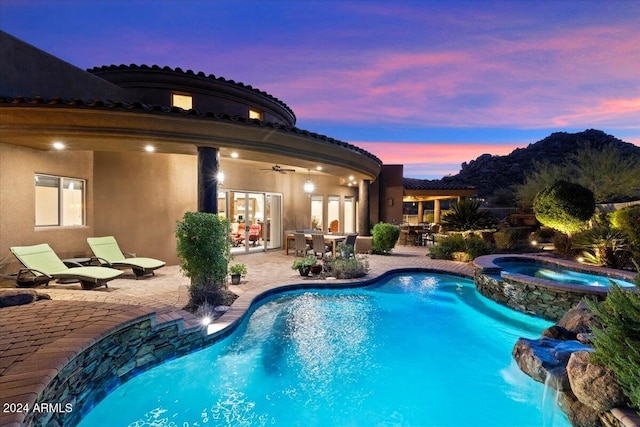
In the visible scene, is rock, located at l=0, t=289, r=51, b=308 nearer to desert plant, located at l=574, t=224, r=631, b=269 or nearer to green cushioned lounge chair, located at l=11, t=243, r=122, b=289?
green cushioned lounge chair, located at l=11, t=243, r=122, b=289

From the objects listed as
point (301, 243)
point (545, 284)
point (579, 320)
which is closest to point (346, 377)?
point (579, 320)

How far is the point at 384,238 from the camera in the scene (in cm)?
1381

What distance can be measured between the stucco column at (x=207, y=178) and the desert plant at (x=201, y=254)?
180 centimetres

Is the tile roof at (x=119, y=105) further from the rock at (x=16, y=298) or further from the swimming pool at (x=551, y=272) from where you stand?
the swimming pool at (x=551, y=272)

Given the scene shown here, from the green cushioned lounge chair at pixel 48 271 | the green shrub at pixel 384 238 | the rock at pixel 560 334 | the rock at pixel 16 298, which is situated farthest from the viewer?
the green shrub at pixel 384 238

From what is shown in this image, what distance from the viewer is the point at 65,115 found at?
6699 mm

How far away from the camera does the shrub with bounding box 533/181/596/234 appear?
1152cm

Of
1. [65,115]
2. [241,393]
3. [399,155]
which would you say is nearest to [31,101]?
[65,115]

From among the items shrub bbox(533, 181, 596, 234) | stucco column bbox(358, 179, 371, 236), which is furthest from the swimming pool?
stucco column bbox(358, 179, 371, 236)

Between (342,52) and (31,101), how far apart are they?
1262 centimetres

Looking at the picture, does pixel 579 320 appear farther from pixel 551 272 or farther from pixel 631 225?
pixel 631 225

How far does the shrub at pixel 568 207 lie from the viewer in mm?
11516

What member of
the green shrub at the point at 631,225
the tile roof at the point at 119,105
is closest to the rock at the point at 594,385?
the tile roof at the point at 119,105

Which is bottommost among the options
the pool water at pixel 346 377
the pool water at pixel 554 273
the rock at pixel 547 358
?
the pool water at pixel 346 377
